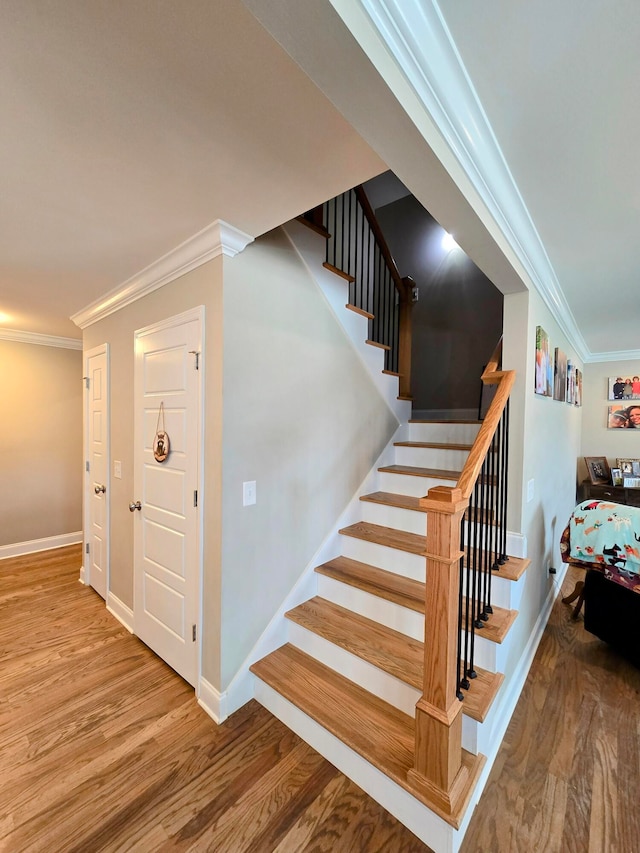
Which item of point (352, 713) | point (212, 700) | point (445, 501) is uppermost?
point (445, 501)

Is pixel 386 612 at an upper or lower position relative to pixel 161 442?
lower

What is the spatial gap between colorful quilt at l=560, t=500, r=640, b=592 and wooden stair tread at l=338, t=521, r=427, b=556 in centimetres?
110

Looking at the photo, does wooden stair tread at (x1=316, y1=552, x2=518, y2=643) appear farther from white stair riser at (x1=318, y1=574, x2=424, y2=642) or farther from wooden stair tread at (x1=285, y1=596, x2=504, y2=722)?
wooden stair tread at (x1=285, y1=596, x2=504, y2=722)

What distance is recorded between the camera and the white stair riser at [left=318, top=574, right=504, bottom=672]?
5.59 ft

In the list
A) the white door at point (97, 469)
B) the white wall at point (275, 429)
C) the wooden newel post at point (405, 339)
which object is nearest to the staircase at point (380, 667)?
the white wall at point (275, 429)

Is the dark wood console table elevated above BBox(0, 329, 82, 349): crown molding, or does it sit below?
below

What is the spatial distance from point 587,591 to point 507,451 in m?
1.41

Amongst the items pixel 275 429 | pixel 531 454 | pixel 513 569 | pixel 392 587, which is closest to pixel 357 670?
pixel 392 587

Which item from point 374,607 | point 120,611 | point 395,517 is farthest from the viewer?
point 120,611

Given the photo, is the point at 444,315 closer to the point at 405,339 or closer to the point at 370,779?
the point at 405,339

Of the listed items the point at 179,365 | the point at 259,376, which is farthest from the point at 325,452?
the point at 179,365

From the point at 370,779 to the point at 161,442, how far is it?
75.3 inches

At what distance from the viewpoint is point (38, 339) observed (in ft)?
13.3

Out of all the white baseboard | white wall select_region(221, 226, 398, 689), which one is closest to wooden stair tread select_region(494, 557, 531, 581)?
the white baseboard
